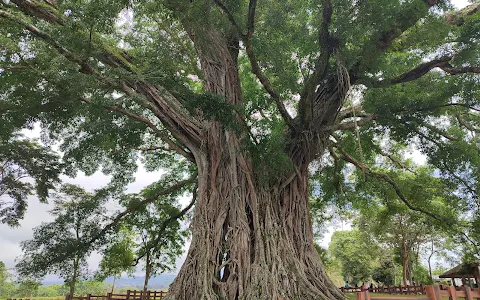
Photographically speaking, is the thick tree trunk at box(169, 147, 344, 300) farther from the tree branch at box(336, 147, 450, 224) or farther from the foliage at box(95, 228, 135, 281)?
the foliage at box(95, 228, 135, 281)

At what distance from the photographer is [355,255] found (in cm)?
1897

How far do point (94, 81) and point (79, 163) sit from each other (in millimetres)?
3938

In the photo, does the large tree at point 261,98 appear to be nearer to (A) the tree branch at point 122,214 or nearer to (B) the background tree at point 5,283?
(A) the tree branch at point 122,214

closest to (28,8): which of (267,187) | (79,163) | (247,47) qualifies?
(79,163)

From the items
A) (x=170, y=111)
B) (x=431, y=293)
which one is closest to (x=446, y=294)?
(x=431, y=293)

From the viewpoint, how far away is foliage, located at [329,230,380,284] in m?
16.6

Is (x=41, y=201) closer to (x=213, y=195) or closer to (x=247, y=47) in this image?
(x=213, y=195)

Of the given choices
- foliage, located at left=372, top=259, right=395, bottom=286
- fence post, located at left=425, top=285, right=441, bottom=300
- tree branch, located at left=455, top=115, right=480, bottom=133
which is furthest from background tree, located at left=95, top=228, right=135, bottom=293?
foliage, located at left=372, top=259, right=395, bottom=286

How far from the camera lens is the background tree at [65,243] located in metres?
7.46

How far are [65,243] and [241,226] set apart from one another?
4846mm

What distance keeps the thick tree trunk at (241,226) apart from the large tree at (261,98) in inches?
0.9

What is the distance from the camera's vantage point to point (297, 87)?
5230 mm

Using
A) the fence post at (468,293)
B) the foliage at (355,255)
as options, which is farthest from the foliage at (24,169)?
the foliage at (355,255)

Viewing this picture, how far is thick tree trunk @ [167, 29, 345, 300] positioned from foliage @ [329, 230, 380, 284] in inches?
456
